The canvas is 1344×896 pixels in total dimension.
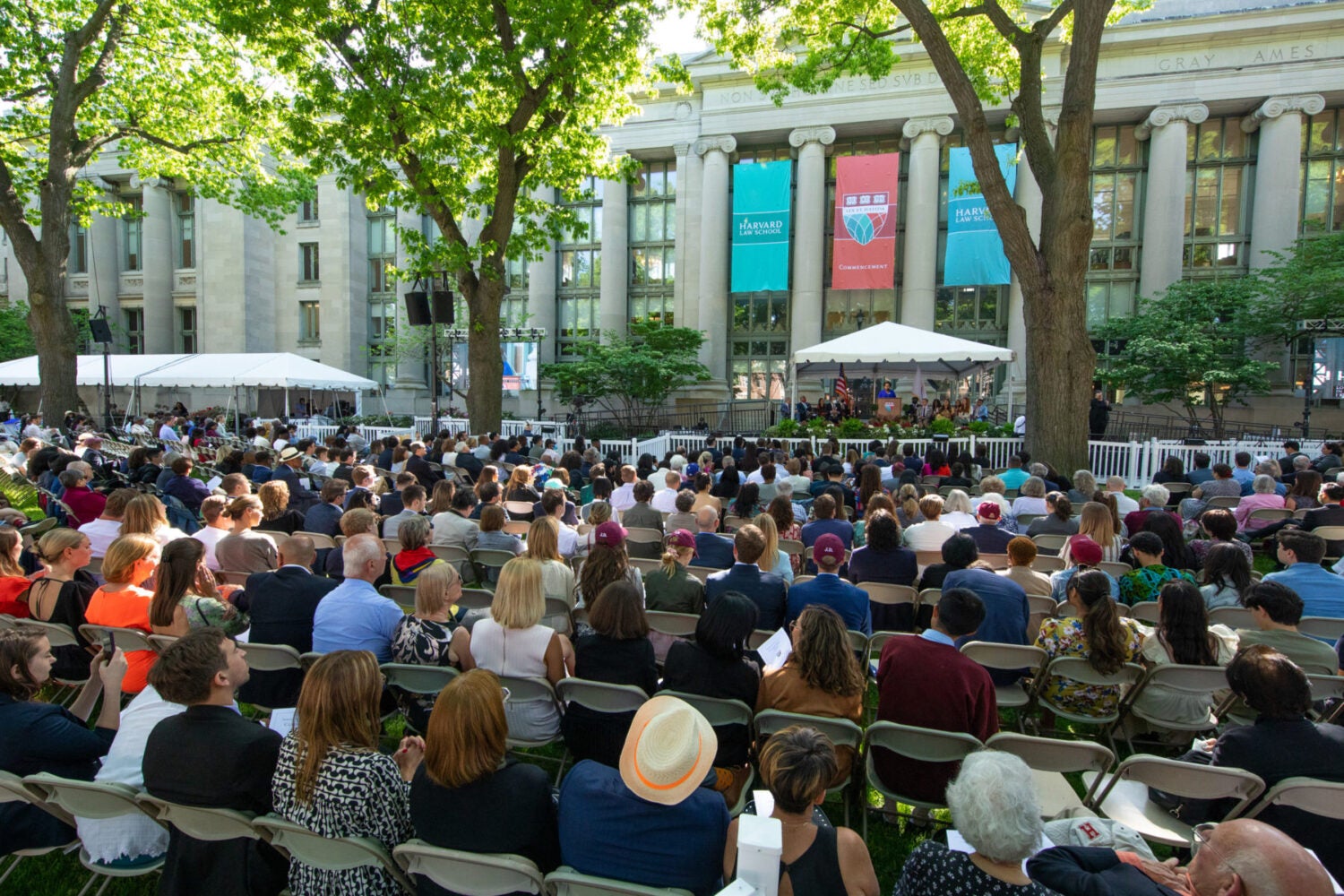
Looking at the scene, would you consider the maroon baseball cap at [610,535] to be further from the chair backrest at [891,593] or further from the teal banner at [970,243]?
the teal banner at [970,243]

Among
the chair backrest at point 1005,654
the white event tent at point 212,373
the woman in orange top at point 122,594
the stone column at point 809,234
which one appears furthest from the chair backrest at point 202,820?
the stone column at point 809,234

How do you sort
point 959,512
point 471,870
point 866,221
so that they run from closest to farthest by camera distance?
point 471,870
point 959,512
point 866,221

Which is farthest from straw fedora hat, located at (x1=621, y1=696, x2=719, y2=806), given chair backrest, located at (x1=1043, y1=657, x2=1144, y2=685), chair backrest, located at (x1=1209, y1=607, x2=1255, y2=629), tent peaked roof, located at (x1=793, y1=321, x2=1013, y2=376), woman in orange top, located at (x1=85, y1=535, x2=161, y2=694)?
tent peaked roof, located at (x1=793, y1=321, x2=1013, y2=376)

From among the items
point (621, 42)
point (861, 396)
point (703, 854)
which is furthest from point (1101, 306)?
point (703, 854)

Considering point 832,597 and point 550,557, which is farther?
point 550,557

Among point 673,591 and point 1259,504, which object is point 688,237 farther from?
point 673,591

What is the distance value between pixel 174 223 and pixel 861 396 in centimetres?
3526

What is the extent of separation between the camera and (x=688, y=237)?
2862cm

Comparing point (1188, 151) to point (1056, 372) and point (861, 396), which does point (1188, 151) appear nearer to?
point (861, 396)

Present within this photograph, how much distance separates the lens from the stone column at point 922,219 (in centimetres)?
2553

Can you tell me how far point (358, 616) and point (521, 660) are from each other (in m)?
1.08

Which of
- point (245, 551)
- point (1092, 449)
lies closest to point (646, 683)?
point (245, 551)

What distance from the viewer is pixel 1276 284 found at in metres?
21.0

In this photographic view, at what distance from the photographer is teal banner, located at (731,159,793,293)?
26.7 m
